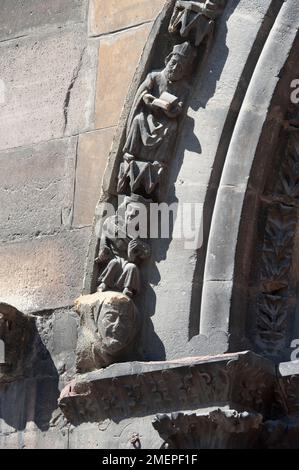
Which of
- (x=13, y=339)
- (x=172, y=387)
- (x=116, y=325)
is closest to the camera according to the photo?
(x=172, y=387)

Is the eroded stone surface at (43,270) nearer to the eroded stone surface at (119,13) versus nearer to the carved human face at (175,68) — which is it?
the carved human face at (175,68)

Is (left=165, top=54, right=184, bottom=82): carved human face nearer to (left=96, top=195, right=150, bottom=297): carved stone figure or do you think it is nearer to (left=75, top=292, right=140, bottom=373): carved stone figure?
(left=96, top=195, right=150, bottom=297): carved stone figure

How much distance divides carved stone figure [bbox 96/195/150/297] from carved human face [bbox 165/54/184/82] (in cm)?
54

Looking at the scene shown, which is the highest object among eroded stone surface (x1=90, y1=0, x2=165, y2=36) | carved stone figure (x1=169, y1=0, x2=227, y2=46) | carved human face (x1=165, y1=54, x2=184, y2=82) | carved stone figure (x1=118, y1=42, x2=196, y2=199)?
eroded stone surface (x1=90, y1=0, x2=165, y2=36)

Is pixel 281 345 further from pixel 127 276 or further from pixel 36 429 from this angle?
pixel 36 429

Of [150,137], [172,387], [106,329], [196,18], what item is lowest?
[172,387]

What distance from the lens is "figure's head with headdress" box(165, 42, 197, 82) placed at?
7043 millimetres

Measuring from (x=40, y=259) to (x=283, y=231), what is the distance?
1182mm

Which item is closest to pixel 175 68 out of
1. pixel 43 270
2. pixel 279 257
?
pixel 279 257

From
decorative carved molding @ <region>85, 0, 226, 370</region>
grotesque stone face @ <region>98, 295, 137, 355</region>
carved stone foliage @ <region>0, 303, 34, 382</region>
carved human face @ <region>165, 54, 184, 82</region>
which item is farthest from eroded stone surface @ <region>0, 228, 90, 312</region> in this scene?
carved human face @ <region>165, 54, 184, 82</region>

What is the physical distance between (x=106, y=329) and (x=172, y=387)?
0.41 metres

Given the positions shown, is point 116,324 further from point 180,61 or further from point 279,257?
point 180,61

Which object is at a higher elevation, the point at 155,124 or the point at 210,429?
the point at 155,124

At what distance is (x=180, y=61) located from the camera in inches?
278
